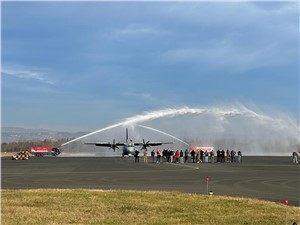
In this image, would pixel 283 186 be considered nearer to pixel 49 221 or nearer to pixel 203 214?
pixel 203 214

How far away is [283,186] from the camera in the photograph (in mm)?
24422

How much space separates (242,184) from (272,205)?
9228 millimetres

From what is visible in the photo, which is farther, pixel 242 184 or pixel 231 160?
pixel 231 160

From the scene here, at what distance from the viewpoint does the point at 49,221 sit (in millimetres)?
13719

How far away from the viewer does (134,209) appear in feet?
52.4

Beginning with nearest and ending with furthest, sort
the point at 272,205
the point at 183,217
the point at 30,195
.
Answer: the point at 183,217 → the point at 272,205 → the point at 30,195

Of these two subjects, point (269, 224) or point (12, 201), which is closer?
point (269, 224)

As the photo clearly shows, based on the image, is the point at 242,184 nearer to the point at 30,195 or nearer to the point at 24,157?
the point at 30,195

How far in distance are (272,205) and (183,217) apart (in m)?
3.82

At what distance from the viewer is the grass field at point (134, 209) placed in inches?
550

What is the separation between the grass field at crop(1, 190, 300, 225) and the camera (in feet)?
45.8

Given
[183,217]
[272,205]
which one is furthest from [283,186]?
[183,217]

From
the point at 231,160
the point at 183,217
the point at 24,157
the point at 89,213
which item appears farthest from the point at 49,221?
the point at 24,157

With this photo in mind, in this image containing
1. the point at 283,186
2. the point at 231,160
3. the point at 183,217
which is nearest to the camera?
the point at 183,217
